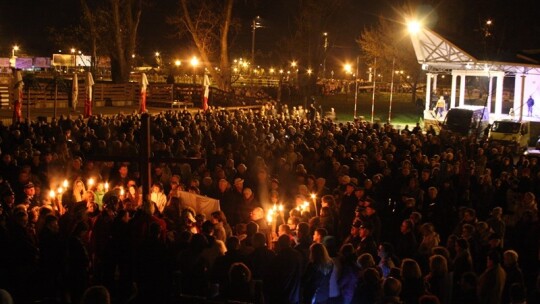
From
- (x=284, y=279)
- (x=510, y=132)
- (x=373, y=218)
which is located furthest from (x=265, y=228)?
(x=510, y=132)

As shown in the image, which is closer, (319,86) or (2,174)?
(2,174)

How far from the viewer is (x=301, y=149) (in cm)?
1470

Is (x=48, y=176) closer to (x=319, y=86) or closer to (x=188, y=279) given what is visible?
(x=188, y=279)

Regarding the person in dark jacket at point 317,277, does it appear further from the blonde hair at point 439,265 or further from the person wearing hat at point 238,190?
the person wearing hat at point 238,190

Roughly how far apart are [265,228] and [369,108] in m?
37.7

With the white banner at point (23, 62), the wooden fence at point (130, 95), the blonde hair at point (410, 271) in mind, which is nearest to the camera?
the blonde hair at point (410, 271)

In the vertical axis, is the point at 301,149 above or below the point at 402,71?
below

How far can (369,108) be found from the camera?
45594 mm

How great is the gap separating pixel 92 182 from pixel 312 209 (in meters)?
3.91

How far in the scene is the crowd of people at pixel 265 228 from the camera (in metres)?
6.58

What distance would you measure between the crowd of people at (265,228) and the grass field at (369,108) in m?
24.0

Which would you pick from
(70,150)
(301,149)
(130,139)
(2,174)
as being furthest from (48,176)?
(301,149)

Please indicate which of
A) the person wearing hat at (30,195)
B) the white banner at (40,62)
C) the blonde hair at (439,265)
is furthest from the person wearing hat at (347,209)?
the white banner at (40,62)

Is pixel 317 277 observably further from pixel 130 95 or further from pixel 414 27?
pixel 130 95
